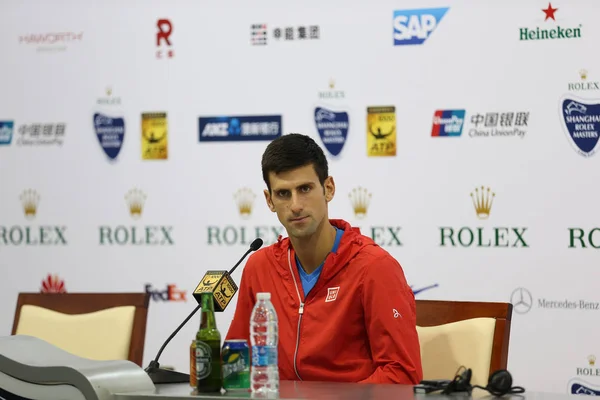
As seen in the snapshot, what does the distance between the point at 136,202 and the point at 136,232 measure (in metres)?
0.15

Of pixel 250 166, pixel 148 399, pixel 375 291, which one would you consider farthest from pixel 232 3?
pixel 148 399

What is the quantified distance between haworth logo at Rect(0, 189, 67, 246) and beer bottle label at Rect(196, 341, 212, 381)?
9.13 feet

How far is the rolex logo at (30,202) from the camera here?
4535 millimetres

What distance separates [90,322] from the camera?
127 inches

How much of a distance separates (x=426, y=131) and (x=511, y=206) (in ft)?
1.65

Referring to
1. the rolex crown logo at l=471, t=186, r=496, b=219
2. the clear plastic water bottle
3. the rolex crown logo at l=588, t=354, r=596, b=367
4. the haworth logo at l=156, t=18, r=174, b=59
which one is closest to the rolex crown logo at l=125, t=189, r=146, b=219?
the haworth logo at l=156, t=18, r=174, b=59

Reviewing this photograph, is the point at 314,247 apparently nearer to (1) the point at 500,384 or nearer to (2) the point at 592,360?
(1) the point at 500,384

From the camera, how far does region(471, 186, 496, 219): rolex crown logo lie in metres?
3.86

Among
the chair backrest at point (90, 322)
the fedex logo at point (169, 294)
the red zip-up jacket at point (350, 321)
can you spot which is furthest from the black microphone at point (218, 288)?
the fedex logo at point (169, 294)

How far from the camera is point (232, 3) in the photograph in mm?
4246

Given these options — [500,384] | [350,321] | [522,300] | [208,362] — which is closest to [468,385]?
[500,384]

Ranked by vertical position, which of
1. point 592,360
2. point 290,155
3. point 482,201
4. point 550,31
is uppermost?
point 550,31

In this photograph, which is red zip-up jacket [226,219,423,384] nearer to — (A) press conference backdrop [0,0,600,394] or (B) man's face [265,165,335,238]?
(B) man's face [265,165,335,238]

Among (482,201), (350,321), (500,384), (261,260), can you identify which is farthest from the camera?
(482,201)
